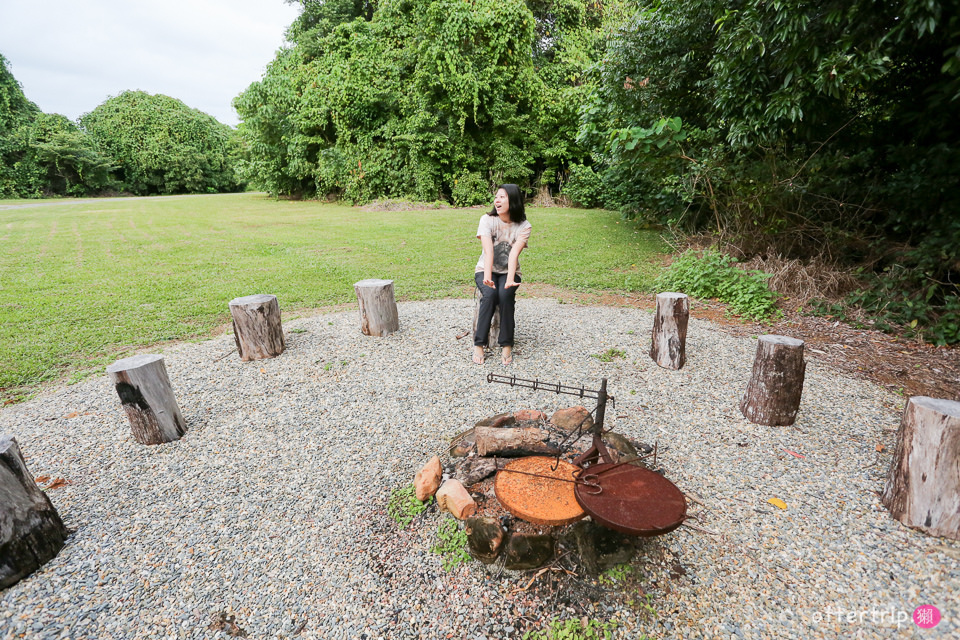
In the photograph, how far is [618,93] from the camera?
7770 millimetres

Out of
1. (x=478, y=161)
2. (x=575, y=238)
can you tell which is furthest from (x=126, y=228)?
(x=575, y=238)

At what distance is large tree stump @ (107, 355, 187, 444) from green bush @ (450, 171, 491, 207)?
16004 mm

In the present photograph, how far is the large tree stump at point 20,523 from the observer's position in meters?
1.91

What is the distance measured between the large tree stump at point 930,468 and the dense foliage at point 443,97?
16.0m

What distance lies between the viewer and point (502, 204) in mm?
3902

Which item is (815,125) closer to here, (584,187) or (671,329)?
(671,329)

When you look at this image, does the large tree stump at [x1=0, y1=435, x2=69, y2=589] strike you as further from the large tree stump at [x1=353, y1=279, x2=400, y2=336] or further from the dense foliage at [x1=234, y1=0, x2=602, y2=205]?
the dense foliage at [x1=234, y1=0, x2=602, y2=205]

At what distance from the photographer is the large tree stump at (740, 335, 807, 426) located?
2908 mm

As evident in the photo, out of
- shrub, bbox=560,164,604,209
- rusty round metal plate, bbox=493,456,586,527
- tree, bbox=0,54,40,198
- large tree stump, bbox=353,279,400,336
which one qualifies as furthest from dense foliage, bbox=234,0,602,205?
tree, bbox=0,54,40,198

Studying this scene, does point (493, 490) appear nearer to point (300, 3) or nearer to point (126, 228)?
point (126, 228)

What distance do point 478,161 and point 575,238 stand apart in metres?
9.27

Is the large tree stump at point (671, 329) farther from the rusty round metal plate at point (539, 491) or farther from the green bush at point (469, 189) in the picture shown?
the green bush at point (469, 189)

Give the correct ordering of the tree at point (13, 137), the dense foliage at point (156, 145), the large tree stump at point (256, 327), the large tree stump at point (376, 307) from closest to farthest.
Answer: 1. the large tree stump at point (256, 327)
2. the large tree stump at point (376, 307)
3. the tree at point (13, 137)
4. the dense foliage at point (156, 145)

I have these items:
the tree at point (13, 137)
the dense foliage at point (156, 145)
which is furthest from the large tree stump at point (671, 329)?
the tree at point (13, 137)
